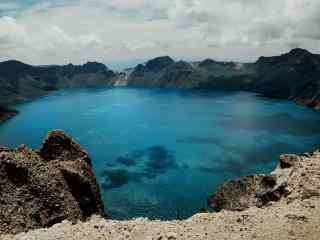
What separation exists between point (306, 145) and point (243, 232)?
149m

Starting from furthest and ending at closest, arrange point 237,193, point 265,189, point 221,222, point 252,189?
point 237,193 < point 252,189 < point 265,189 < point 221,222

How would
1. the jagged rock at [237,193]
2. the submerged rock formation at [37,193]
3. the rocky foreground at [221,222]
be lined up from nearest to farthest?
the rocky foreground at [221,222]
the submerged rock formation at [37,193]
the jagged rock at [237,193]

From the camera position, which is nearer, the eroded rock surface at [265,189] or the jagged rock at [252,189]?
the eroded rock surface at [265,189]

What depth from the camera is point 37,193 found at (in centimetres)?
4822

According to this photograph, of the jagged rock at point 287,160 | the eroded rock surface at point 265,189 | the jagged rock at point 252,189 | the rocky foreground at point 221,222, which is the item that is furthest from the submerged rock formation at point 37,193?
the jagged rock at point 287,160

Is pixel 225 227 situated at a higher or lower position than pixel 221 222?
lower

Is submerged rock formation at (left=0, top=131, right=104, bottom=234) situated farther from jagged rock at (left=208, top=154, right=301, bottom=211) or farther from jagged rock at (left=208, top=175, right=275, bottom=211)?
jagged rock at (left=208, top=175, right=275, bottom=211)

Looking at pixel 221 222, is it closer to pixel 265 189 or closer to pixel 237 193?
pixel 265 189

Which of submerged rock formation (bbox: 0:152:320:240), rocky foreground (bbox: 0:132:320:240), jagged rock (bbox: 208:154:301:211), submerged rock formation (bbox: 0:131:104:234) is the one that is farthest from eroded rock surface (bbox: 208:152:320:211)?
submerged rock formation (bbox: 0:131:104:234)

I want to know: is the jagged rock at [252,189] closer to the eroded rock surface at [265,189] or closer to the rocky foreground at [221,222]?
the eroded rock surface at [265,189]

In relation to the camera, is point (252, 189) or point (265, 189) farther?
point (252, 189)

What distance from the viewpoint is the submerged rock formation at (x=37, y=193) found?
44312 mm

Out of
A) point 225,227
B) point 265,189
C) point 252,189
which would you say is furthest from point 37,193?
point 252,189

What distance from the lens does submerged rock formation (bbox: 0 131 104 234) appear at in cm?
4431
